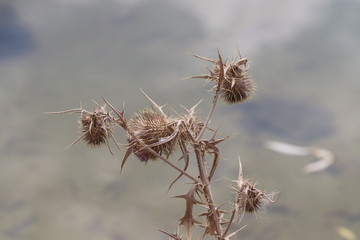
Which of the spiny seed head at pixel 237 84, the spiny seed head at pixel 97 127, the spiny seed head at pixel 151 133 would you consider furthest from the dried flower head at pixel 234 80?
the spiny seed head at pixel 97 127

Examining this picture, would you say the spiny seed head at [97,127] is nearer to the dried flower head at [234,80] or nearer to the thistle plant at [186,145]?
the thistle plant at [186,145]

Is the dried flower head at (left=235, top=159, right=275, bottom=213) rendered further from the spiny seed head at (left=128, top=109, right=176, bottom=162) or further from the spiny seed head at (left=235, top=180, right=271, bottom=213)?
the spiny seed head at (left=128, top=109, right=176, bottom=162)

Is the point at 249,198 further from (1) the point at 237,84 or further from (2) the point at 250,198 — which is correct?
(1) the point at 237,84

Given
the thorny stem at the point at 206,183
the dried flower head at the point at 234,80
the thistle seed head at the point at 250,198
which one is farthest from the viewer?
the dried flower head at the point at 234,80

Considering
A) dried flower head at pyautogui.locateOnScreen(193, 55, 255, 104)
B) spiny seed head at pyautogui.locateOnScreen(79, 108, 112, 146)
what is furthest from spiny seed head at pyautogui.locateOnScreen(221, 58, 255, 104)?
spiny seed head at pyautogui.locateOnScreen(79, 108, 112, 146)

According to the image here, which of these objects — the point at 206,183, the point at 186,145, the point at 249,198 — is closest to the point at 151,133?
the point at 186,145

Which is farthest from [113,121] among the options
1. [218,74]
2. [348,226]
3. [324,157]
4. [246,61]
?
[324,157]
